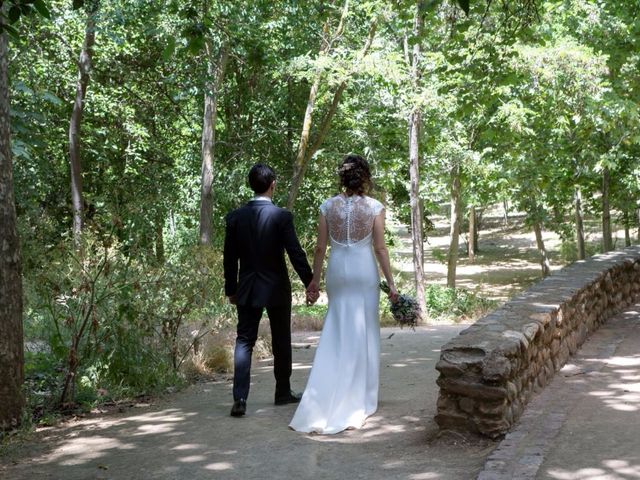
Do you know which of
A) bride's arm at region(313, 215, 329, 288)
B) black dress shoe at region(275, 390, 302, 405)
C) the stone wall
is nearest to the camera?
the stone wall

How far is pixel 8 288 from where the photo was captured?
5.77 m

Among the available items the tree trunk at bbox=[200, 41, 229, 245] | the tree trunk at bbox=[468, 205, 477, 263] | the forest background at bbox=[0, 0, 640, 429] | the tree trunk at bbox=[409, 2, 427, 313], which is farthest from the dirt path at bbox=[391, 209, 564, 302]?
the tree trunk at bbox=[200, 41, 229, 245]

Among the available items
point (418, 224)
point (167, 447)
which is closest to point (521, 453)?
point (167, 447)

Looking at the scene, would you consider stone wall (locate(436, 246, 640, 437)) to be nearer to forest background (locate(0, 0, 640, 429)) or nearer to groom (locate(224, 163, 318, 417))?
groom (locate(224, 163, 318, 417))

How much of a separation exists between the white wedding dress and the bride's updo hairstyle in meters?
0.08

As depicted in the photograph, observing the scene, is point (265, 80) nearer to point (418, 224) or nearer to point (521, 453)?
point (418, 224)

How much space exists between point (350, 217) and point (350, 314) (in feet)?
2.54

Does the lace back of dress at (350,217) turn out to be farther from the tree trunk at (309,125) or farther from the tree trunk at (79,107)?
the tree trunk at (309,125)

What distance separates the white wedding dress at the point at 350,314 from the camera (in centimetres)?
604

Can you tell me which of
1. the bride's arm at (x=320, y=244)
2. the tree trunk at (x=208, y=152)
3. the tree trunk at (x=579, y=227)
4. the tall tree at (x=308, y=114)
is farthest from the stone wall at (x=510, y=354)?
the tree trunk at (x=579, y=227)

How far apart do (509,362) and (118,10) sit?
10.4 m

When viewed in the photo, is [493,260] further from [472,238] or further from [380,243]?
[380,243]

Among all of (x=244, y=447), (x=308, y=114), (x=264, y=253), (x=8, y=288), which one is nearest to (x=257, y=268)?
(x=264, y=253)

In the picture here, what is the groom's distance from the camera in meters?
6.18
